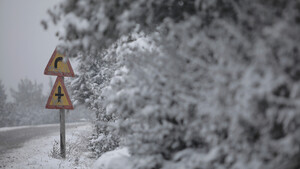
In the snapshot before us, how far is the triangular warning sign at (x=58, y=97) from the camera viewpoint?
242 inches

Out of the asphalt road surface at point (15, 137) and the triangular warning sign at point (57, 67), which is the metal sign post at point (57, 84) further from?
the asphalt road surface at point (15, 137)

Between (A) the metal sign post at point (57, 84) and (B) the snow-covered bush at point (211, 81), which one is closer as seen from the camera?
(B) the snow-covered bush at point (211, 81)

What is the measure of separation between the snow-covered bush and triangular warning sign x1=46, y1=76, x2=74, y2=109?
12.2ft

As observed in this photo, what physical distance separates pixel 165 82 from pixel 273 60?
3.14ft

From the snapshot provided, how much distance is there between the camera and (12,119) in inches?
1539

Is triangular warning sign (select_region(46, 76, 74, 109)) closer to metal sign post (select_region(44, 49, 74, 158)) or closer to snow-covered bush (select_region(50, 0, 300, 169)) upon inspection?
metal sign post (select_region(44, 49, 74, 158))

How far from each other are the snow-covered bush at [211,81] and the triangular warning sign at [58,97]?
373 centimetres

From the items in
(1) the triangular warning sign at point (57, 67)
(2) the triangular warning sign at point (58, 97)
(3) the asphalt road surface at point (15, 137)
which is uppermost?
(1) the triangular warning sign at point (57, 67)

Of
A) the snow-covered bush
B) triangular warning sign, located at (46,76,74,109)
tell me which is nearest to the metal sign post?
triangular warning sign, located at (46,76,74,109)

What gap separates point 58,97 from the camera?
624 cm

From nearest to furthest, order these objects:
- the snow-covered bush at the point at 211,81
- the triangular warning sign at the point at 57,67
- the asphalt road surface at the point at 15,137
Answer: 1. the snow-covered bush at the point at 211,81
2. the triangular warning sign at the point at 57,67
3. the asphalt road surface at the point at 15,137

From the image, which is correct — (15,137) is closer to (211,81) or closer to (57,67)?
(57,67)

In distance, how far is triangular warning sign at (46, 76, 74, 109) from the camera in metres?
6.14

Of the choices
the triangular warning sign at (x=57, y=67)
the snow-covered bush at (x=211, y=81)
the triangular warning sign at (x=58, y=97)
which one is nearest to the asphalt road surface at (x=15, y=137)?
the triangular warning sign at (x=58, y=97)
